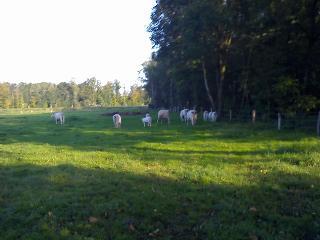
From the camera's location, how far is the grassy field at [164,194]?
382 inches

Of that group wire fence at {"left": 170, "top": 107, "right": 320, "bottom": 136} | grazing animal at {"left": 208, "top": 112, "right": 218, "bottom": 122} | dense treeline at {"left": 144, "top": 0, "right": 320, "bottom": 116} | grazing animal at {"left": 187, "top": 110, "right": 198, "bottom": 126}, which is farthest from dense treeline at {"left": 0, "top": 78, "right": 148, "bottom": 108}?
wire fence at {"left": 170, "top": 107, "right": 320, "bottom": 136}

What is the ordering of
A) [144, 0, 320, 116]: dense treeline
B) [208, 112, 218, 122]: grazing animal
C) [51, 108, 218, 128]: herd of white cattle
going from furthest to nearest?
[208, 112, 218, 122]: grazing animal → [51, 108, 218, 128]: herd of white cattle → [144, 0, 320, 116]: dense treeline

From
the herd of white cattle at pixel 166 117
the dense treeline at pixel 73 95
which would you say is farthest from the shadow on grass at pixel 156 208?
the dense treeline at pixel 73 95

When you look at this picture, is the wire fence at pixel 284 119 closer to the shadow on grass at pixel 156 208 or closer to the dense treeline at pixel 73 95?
the shadow on grass at pixel 156 208

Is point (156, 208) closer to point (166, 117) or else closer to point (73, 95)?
point (166, 117)

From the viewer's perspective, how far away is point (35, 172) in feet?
51.5

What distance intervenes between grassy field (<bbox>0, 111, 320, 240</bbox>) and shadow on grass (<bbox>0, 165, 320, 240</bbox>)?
24 mm

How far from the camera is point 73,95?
167750 millimetres

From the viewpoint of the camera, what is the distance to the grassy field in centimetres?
970

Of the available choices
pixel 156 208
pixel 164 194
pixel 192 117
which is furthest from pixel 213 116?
pixel 156 208

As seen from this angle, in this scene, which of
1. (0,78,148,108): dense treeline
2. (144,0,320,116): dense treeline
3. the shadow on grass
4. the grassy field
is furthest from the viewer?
(0,78,148,108): dense treeline

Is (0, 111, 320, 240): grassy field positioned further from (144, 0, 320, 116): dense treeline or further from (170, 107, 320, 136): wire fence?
(144, 0, 320, 116): dense treeline

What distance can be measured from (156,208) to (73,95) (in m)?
161

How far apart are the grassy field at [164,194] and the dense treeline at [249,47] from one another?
13866 mm
